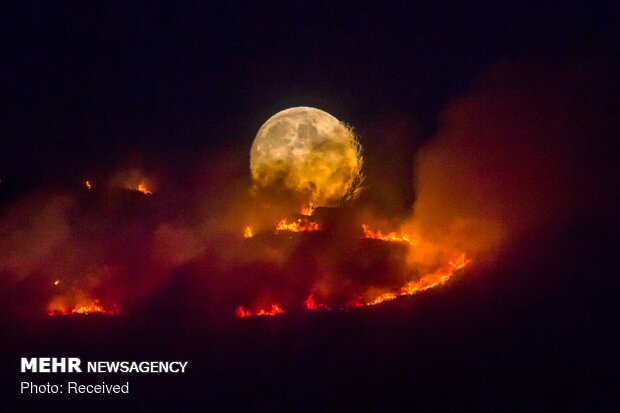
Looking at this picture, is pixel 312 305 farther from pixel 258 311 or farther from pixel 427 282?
pixel 427 282

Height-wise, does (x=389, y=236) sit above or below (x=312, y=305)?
above

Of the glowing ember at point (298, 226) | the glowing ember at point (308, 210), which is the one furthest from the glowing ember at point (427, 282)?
the glowing ember at point (308, 210)

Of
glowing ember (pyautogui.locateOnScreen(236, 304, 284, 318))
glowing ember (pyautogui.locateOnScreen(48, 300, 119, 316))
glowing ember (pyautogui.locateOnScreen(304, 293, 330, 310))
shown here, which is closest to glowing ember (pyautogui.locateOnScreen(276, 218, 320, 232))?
glowing ember (pyautogui.locateOnScreen(304, 293, 330, 310))

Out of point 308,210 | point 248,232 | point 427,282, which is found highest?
point 308,210

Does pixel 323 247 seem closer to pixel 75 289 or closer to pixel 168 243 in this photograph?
pixel 168 243

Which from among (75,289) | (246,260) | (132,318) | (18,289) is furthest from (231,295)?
(18,289)

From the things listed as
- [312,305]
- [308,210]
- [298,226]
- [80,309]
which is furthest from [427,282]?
[80,309]

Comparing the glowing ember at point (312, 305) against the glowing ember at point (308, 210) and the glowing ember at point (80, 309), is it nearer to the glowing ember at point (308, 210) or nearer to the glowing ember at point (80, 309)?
the glowing ember at point (308, 210)

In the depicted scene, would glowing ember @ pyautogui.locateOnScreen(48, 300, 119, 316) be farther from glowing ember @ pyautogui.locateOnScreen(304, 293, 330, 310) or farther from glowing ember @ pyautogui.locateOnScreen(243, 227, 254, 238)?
glowing ember @ pyautogui.locateOnScreen(304, 293, 330, 310)
